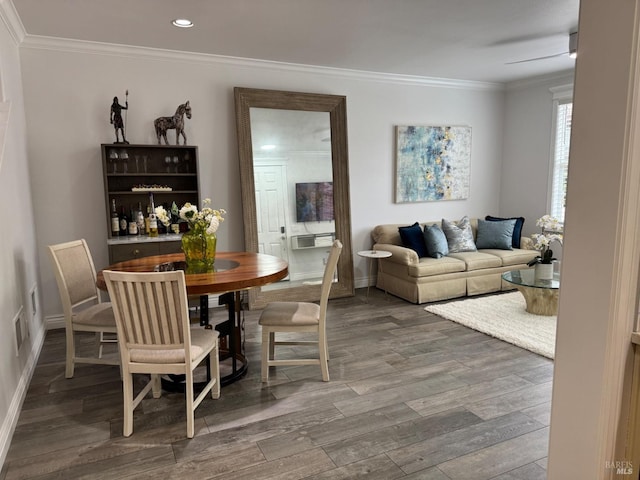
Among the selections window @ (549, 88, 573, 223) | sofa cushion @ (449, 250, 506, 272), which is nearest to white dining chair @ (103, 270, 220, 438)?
sofa cushion @ (449, 250, 506, 272)

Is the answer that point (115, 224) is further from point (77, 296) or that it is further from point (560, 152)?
point (560, 152)

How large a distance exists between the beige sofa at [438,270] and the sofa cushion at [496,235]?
140mm

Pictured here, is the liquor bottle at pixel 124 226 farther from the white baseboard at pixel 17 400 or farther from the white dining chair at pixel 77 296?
the white baseboard at pixel 17 400

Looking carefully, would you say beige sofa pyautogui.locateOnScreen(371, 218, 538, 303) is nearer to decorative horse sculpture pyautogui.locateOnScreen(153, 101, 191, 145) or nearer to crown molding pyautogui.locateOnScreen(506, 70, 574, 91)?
crown molding pyautogui.locateOnScreen(506, 70, 574, 91)

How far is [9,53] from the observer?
3.41m

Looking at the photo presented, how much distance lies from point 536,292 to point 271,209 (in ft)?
9.48

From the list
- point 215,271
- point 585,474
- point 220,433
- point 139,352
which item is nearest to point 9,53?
point 215,271

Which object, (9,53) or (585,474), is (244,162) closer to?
(9,53)

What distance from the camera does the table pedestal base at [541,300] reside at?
429cm

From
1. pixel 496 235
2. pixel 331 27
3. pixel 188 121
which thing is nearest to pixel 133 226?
pixel 188 121

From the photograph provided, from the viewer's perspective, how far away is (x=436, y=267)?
486 cm

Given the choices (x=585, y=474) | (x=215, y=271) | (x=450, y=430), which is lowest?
(x=450, y=430)

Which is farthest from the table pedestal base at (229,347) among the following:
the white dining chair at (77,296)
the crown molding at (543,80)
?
the crown molding at (543,80)

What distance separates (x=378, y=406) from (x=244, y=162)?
2.94m
